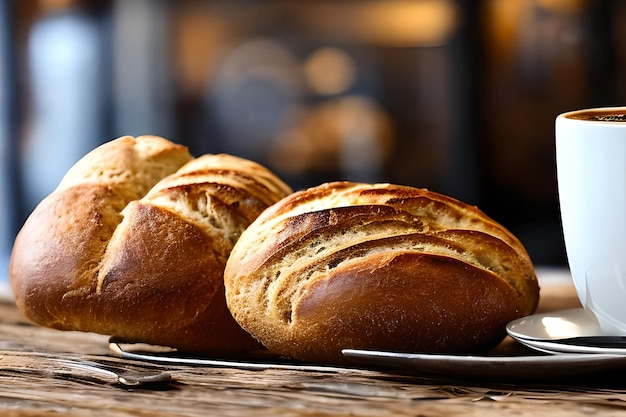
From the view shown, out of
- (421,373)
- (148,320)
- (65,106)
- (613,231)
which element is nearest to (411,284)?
(421,373)

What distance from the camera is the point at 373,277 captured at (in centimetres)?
86

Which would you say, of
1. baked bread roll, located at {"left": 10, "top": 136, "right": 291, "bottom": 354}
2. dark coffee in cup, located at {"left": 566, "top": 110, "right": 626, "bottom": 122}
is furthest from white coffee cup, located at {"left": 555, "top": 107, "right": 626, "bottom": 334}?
baked bread roll, located at {"left": 10, "top": 136, "right": 291, "bottom": 354}

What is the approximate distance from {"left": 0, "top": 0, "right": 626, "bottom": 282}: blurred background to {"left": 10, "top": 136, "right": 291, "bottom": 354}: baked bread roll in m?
2.28

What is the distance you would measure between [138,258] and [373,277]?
0.28m

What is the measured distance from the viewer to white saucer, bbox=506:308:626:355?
0.84m

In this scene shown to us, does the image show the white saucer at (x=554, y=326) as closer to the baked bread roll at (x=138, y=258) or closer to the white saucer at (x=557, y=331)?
the white saucer at (x=557, y=331)

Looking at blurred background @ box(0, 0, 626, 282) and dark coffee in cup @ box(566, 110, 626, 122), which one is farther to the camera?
blurred background @ box(0, 0, 626, 282)

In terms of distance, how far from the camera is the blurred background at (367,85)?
3291 mm

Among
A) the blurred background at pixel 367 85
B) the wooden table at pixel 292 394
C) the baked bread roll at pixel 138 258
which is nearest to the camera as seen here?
the wooden table at pixel 292 394

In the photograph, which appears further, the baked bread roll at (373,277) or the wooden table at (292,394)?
the baked bread roll at (373,277)

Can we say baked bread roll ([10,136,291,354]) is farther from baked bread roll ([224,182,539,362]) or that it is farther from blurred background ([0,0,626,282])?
blurred background ([0,0,626,282])

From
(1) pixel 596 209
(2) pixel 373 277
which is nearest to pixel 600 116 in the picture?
(1) pixel 596 209

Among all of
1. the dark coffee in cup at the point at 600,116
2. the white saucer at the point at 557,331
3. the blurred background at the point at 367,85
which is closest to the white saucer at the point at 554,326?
the white saucer at the point at 557,331

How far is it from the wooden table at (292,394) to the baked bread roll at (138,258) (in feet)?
0.20
